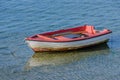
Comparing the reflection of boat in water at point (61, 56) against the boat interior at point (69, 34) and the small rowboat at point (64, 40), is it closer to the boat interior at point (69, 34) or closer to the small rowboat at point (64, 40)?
the small rowboat at point (64, 40)

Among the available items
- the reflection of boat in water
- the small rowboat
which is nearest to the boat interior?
the small rowboat

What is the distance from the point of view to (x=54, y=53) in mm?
23094

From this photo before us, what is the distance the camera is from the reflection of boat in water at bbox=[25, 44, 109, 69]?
21934 millimetres

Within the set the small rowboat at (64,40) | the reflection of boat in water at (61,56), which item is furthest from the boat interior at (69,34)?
the reflection of boat in water at (61,56)

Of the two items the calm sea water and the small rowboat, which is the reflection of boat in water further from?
the small rowboat

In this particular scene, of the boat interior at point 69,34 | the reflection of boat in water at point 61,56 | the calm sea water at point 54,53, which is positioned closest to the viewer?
the calm sea water at point 54,53

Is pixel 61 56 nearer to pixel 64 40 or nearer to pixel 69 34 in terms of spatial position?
pixel 64 40

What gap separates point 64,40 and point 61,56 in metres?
0.89

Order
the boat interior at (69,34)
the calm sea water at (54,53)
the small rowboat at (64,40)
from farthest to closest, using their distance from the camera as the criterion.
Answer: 1. the boat interior at (69,34)
2. the small rowboat at (64,40)
3. the calm sea water at (54,53)

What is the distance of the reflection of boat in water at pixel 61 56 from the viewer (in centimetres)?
2193

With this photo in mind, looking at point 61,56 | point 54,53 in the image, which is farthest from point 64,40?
point 54,53

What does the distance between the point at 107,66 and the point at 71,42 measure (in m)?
2.82

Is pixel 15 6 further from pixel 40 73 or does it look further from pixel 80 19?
pixel 40 73

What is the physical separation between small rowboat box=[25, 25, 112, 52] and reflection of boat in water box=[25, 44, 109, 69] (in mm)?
288
